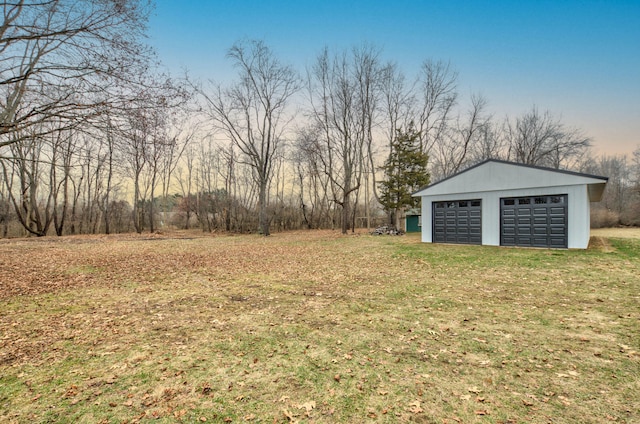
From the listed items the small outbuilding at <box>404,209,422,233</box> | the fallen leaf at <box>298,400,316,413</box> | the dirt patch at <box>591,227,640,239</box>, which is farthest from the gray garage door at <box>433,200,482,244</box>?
the fallen leaf at <box>298,400,316,413</box>

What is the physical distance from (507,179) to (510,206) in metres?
1.32

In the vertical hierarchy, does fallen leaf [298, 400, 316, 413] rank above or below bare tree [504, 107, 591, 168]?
below

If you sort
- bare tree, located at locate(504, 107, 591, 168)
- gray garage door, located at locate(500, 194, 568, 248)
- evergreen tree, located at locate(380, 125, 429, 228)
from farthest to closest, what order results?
bare tree, located at locate(504, 107, 591, 168), evergreen tree, located at locate(380, 125, 429, 228), gray garage door, located at locate(500, 194, 568, 248)

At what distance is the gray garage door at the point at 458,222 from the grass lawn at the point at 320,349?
24.4 feet

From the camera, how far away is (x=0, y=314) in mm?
4762

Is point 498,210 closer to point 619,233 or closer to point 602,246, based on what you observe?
point 602,246

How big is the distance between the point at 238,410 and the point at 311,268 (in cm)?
675

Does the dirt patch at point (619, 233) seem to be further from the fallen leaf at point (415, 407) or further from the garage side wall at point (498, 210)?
the fallen leaf at point (415, 407)

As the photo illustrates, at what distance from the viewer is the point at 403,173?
24578 mm

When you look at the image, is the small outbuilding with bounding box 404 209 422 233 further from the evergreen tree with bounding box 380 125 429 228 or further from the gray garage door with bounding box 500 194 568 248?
the gray garage door with bounding box 500 194 568 248

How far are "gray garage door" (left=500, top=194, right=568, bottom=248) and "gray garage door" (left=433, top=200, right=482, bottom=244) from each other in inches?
43.8

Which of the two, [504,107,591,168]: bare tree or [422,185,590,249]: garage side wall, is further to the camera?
[504,107,591,168]: bare tree

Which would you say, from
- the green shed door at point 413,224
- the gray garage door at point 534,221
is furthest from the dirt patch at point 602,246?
the green shed door at point 413,224

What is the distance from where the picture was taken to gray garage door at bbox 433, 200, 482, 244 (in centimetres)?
1499
